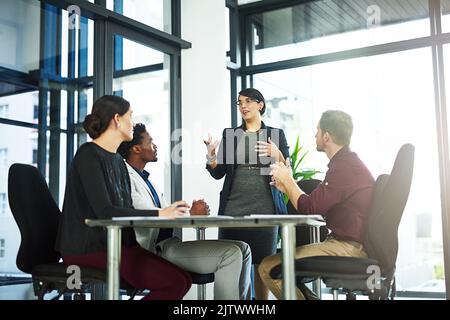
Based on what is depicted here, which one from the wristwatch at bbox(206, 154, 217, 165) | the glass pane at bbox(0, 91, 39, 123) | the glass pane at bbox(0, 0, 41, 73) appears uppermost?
the glass pane at bbox(0, 0, 41, 73)

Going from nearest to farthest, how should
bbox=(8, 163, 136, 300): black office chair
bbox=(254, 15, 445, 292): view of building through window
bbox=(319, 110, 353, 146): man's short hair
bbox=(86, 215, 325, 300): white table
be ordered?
bbox=(86, 215, 325, 300): white table
bbox=(8, 163, 136, 300): black office chair
bbox=(319, 110, 353, 146): man's short hair
bbox=(254, 15, 445, 292): view of building through window

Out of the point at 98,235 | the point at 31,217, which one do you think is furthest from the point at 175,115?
the point at 98,235

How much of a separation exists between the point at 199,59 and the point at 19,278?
2586 millimetres

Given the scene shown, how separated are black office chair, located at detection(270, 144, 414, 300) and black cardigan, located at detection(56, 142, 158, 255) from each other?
756 millimetres

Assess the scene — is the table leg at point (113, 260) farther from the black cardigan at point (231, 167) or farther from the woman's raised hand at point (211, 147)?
the black cardigan at point (231, 167)

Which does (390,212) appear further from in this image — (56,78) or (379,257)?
(56,78)

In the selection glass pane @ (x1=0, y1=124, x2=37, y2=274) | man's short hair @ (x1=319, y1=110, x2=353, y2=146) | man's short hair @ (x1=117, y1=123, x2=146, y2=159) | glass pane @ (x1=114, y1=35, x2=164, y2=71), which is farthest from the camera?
glass pane @ (x1=114, y1=35, x2=164, y2=71)

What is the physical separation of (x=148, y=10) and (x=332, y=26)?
1678 mm

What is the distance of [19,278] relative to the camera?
3.18 metres

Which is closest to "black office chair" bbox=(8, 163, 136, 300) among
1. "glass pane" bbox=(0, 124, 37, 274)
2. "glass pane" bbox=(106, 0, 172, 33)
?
"glass pane" bbox=(0, 124, 37, 274)

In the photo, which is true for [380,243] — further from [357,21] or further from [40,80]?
[357,21]

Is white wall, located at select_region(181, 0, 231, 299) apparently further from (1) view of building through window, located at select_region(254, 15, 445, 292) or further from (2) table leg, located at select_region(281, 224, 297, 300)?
(2) table leg, located at select_region(281, 224, 297, 300)

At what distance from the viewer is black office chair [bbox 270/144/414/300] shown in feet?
7.51

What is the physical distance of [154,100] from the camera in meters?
4.66
